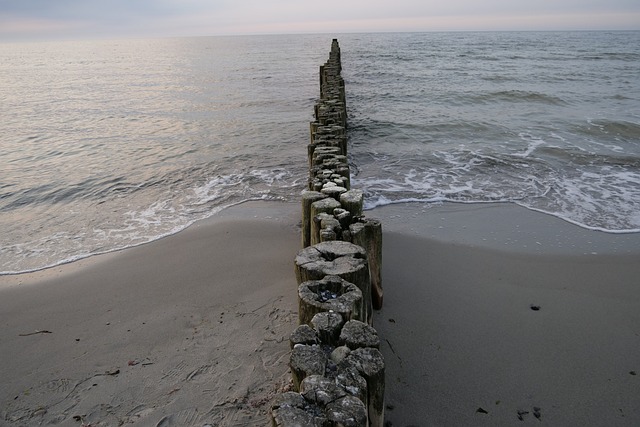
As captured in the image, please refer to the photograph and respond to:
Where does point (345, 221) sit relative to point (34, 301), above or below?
above

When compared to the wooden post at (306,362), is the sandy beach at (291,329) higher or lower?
lower

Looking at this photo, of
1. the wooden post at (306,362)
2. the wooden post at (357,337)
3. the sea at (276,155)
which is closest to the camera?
the wooden post at (306,362)

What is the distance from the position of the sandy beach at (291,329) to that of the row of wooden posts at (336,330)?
0.74m

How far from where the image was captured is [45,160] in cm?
1072

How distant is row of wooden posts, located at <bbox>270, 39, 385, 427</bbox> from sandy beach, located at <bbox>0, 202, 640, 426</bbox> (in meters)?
0.74

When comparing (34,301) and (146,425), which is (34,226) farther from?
(146,425)

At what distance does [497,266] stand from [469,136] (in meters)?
7.69

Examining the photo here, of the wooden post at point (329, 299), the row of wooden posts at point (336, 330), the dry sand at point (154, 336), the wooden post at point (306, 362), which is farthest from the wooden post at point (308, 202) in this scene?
the wooden post at point (306, 362)

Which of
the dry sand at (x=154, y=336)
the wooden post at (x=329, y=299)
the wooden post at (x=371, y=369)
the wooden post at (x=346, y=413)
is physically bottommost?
the dry sand at (x=154, y=336)

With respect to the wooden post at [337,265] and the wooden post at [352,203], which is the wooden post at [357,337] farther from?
the wooden post at [352,203]

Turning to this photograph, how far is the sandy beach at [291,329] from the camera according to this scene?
3123 mm

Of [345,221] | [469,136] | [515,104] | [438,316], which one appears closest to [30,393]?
[345,221]

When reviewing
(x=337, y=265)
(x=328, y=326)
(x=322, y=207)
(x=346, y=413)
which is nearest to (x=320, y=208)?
(x=322, y=207)

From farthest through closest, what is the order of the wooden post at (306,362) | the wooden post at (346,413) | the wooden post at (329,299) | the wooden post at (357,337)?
1. the wooden post at (329,299)
2. the wooden post at (357,337)
3. the wooden post at (306,362)
4. the wooden post at (346,413)
